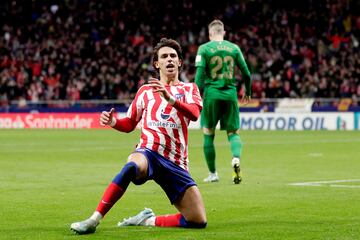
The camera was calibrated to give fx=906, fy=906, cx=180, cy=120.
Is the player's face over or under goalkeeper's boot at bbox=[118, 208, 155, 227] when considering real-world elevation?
over

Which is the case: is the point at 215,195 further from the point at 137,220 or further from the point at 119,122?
the point at 119,122

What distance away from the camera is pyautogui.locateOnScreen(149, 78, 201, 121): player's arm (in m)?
7.94

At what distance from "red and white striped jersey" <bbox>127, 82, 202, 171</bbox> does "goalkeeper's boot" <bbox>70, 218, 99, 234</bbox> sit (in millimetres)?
1038

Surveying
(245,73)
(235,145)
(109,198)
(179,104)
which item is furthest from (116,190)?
(245,73)

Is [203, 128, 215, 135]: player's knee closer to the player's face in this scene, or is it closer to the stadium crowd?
the player's face

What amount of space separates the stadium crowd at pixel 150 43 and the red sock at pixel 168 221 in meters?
26.8

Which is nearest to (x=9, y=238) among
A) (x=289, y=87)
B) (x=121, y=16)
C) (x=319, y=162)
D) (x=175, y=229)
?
(x=175, y=229)

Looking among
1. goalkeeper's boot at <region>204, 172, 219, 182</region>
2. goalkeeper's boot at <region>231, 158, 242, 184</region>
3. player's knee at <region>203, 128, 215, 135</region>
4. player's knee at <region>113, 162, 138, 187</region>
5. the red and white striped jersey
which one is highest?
the red and white striped jersey

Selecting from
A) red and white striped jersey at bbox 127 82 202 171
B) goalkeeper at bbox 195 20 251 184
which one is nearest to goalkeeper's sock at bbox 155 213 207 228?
red and white striped jersey at bbox 127 82 202 171

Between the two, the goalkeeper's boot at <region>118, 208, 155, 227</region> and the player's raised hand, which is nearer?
the player's raised hand

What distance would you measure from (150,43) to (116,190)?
35.8 meters

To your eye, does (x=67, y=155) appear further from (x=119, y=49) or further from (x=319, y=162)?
(x=119, y=49)

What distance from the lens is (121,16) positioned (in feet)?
150

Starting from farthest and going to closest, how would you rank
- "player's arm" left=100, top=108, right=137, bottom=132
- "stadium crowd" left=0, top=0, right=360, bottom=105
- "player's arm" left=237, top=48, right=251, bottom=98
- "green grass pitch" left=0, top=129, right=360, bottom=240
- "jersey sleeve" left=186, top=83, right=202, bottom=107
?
"stadium crowd" left=0, top=0, right=360, bottom=105
"player's arm" left=237, top=48, right=251, bottom=98
"jersey sleeve" left=186, top=83, right=202, bottom=107
"player's arm" left=100, top=108, right=137, bottom=132
"green grass pitch" left=0, top=129, right=360, bottom=240
